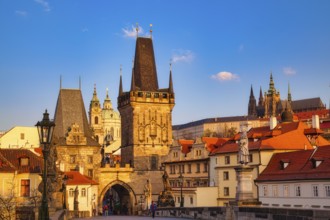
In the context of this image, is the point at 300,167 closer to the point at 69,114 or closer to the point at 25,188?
the point at 25,188

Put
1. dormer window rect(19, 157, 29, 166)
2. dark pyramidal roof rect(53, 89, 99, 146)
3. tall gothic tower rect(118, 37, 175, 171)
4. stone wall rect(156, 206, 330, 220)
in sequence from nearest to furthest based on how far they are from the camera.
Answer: stone wall rect(156, 206, 330, 220) → dormer window rect(19, 157, 29, 166) → dark pyramidal roof rect(53, 89, 99, 146) → tall gothic tower rect(118, 37, 175, 171)

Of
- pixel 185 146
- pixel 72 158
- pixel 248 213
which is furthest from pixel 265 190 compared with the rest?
pixel 72 158

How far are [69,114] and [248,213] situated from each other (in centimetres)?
6120

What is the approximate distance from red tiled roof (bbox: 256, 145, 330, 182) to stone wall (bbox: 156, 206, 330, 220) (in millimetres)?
11149

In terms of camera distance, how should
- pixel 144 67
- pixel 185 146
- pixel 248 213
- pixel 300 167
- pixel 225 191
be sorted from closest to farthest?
pixel 248 213
pixel 300 167
pixel 225 191
pixel 185 146
pixel 144 67

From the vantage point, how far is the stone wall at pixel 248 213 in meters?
18.3

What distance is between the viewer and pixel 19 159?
45375 millimetres

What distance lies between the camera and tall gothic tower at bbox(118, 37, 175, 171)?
275 feet

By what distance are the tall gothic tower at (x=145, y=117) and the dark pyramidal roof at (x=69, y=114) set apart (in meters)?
6.77

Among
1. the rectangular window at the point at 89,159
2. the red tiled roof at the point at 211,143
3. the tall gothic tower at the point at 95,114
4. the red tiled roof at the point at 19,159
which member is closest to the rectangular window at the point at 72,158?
the rectangular window at the point at 89,159

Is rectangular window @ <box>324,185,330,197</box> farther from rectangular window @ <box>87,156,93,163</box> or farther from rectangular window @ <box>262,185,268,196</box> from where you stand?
rectangular window @ <box>87,156,93,163</box>

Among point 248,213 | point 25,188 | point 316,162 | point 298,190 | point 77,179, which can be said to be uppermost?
point 316,162

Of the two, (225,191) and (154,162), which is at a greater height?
(154,162)

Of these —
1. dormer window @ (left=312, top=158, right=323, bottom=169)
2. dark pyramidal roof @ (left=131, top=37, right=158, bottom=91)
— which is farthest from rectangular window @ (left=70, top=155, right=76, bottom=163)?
dormer window @ (left=312, top=158, right=323, bottom=169)
